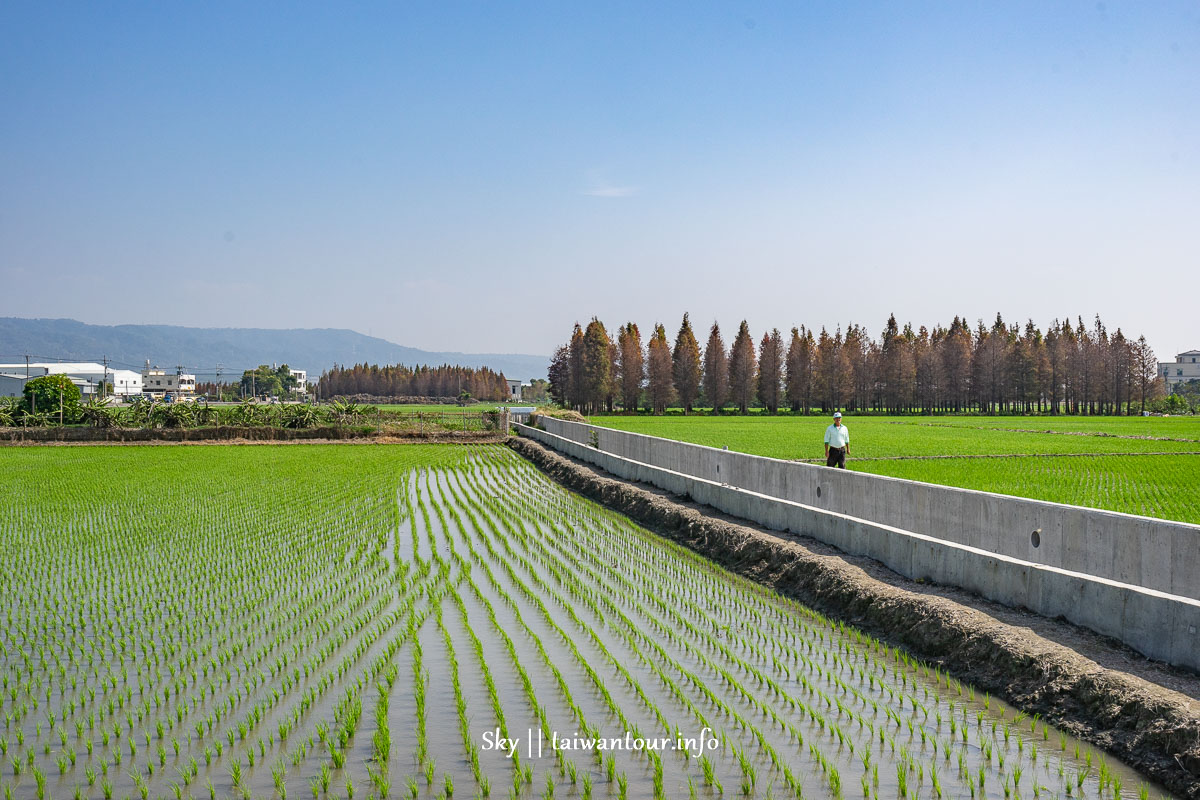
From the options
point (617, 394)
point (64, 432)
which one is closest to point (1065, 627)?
point (64, 432)

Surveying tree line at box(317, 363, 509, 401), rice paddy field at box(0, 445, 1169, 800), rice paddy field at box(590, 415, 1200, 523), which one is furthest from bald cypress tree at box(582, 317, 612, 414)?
tree line at box(317, 363, 509, 401)

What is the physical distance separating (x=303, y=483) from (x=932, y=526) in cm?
1638

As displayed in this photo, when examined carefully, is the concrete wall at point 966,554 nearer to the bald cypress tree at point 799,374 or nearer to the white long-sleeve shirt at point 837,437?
the white long-sleeve shirt at point 837,437

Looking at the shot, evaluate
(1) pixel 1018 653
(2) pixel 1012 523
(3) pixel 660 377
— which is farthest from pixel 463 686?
(3) pixel 660 377

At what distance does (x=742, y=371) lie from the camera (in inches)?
4045

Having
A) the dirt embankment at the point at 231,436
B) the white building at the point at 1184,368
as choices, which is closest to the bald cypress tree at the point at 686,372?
the dirt embankment at the point at 231,436

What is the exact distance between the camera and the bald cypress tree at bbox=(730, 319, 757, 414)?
102375mm

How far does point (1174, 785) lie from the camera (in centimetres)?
505

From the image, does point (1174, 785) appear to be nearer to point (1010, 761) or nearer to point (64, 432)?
point (1010, 761)

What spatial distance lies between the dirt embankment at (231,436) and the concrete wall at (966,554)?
1041 inches

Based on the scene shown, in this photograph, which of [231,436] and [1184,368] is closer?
[231,436]

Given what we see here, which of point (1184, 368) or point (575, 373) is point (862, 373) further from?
point (1184, 368)

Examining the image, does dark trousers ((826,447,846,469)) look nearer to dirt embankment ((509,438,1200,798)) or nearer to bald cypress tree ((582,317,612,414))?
dirt embankment ((509,438,1200,798))

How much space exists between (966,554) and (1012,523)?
1252mm
